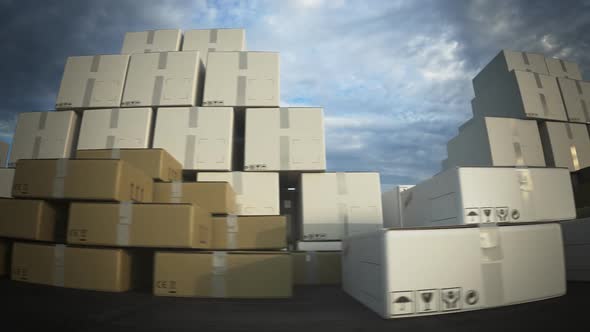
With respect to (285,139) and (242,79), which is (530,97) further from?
(242,79)

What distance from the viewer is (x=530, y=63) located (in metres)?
2.44

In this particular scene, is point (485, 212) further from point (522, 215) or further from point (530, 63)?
point (530, 63)

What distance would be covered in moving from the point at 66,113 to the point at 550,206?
2.64m

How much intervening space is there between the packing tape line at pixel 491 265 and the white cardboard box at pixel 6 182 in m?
2.44

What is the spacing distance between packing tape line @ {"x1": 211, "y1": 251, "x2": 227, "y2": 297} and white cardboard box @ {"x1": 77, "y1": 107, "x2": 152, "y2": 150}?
968 millimetres

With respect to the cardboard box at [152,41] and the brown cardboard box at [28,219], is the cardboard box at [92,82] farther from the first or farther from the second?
the brown cardboard box at [28,219]

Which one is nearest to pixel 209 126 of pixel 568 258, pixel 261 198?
pixel 261 198

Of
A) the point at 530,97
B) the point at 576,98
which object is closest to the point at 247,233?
the point at 530,97

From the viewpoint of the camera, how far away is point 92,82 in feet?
6.75

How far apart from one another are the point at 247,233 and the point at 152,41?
1.72 m

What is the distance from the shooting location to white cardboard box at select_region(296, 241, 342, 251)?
1.77 metres

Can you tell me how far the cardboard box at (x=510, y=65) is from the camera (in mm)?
2381

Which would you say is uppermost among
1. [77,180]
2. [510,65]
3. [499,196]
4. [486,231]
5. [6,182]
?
[510,65]

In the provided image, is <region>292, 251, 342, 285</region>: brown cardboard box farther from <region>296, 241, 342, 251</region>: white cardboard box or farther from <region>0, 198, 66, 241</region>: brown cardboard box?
<region>0, 198, 66, 241</region>: brown cardboard box
